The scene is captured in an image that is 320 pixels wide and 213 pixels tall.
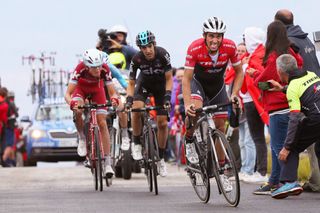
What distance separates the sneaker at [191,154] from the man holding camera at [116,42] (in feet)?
24.7

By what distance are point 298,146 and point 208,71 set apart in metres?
1.37

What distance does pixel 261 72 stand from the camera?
15.2m

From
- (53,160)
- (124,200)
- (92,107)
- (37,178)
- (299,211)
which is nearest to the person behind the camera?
(299,211)

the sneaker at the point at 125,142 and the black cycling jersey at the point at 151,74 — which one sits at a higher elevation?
the black cycling jersey at the point at 151,74

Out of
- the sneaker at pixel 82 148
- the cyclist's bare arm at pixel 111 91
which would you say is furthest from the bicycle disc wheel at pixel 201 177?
the sneaker at pixel 82 148

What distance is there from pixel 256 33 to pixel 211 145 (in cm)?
461

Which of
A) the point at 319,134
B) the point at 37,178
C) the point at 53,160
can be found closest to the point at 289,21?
the point at 319,134

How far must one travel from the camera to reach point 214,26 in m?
13.9

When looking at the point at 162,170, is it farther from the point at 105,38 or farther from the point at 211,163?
the point at 105,38

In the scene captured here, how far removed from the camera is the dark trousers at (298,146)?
45.8 ft

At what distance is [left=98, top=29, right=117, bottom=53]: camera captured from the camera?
2200 centimetres

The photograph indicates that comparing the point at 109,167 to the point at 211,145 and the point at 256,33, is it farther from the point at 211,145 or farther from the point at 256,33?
the point at 211,145

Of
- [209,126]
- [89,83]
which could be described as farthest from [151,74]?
[209,126]

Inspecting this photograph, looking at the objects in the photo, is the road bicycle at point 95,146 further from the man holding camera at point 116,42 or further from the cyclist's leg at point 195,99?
the man holding camera at point 116,42
